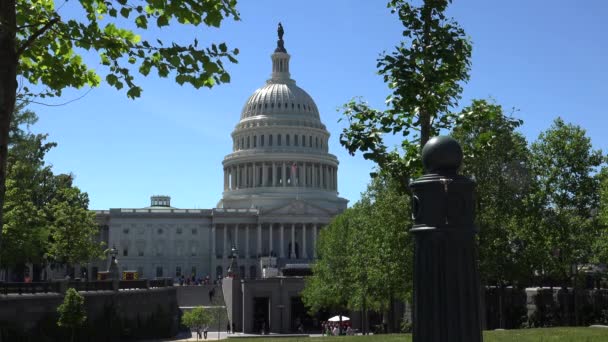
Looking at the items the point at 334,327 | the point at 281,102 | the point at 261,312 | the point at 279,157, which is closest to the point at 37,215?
the point at 334,327

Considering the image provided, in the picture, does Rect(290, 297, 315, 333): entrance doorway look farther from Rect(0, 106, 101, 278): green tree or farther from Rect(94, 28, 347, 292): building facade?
Rect(94, 28, 347, 292): building facade

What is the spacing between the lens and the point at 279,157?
17962cm

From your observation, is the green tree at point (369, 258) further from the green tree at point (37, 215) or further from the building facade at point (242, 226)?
the building facade at point (242, 226)

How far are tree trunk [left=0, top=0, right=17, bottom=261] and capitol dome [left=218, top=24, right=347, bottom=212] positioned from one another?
516ft

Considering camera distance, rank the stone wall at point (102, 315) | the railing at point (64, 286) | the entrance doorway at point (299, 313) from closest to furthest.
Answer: the stone wall at point (102, 315), the railing at point (64, 286), the entrance doorway at point (299, 313)

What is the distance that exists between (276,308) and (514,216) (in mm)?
47556

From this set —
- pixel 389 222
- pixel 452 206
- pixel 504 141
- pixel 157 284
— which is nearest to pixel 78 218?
pixel 157 284

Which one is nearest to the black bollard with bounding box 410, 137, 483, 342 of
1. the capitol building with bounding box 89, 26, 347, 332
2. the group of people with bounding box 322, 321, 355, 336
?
the group of people with bounding box 322, 321, 355, 336

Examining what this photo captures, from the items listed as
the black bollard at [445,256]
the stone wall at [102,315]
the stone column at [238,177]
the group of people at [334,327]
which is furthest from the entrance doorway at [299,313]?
the stone column at [238,177]

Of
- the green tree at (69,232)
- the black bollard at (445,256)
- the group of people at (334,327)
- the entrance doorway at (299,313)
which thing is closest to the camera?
A: the black bollard at (445,256)

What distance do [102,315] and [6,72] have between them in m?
47.0

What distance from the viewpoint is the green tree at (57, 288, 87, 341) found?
162ft

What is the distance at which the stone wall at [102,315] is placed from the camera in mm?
47500

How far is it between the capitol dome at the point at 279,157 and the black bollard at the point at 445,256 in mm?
160534
